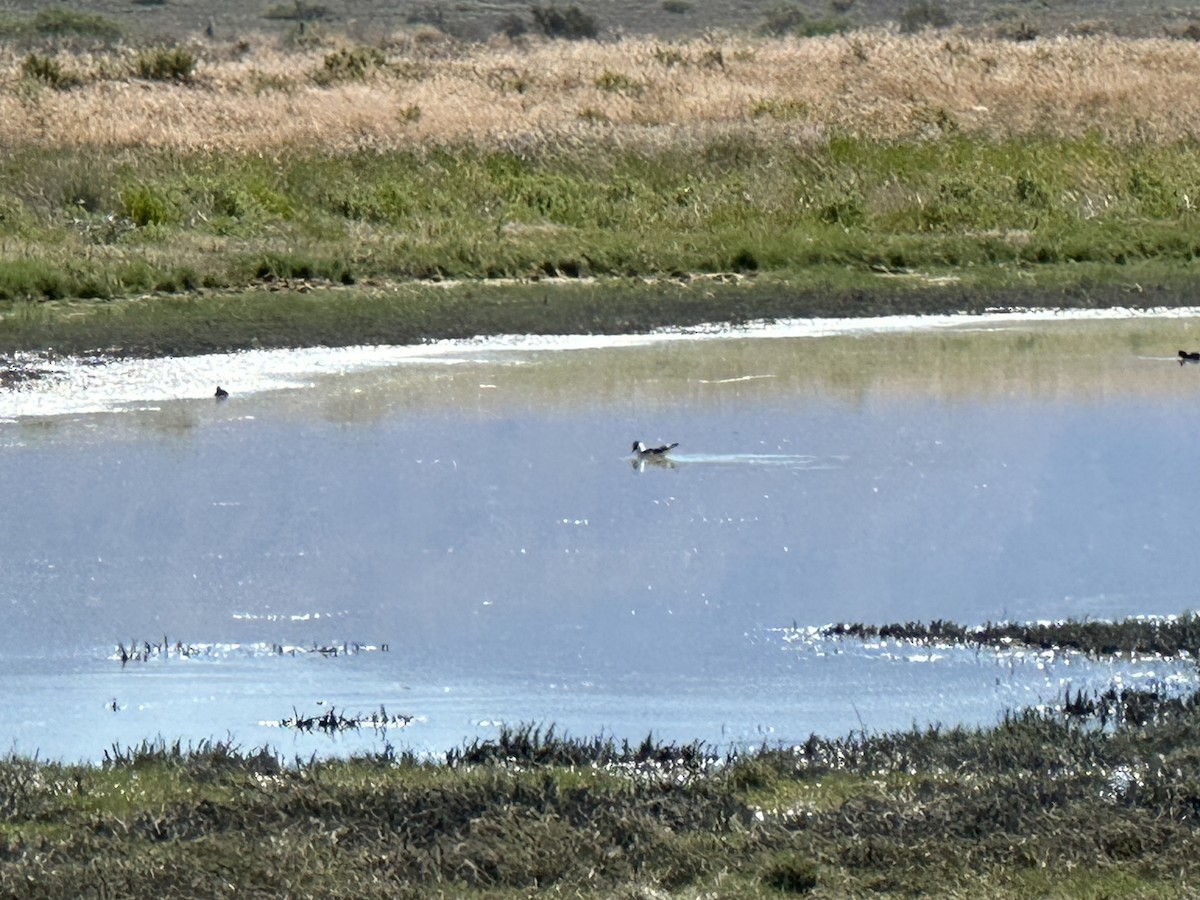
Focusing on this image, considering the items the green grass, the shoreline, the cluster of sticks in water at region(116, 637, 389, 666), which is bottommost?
the cluster of sticks in water at region(116, 637, 389, 666)

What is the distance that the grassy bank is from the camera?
17.2 metres

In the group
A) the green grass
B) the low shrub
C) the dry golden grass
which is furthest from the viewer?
the low shrub

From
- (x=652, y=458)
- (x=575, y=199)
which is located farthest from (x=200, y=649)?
(x=575, y=199)

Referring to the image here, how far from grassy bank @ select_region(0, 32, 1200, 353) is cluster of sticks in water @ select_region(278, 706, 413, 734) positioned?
842 centimetres

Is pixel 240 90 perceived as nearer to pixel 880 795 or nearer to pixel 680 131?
pixel 680 131

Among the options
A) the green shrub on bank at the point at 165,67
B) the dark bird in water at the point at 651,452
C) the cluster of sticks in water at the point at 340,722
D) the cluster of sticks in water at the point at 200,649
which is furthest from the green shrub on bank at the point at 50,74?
the cluster of sticks in water at the point at 340,722

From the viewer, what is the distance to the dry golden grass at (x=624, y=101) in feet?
73.9

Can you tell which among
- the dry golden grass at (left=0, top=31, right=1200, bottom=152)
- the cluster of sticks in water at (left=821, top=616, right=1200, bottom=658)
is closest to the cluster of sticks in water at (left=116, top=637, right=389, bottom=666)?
the cluster of sticks in water at (left=821, top=616, right=1200, bottom=658)

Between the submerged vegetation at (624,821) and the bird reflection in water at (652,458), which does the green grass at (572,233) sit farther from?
the submerged vegetation at (624,821)

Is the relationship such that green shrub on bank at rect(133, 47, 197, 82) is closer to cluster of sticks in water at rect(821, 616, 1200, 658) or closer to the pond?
the pond

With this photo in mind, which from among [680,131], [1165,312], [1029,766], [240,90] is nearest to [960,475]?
[1029,766]

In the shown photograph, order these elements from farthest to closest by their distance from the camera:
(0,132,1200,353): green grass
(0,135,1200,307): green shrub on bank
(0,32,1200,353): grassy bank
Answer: (0,135,1200,307): green shrub on bank < (0,32,1200,353): grassy bank < (0,132,1200,353): green grass

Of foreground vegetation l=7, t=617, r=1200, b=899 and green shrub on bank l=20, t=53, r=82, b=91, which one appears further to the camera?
green shrub on bank l=20, t=53, r=82, b=91

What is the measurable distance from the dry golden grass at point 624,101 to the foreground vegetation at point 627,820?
633 inches
